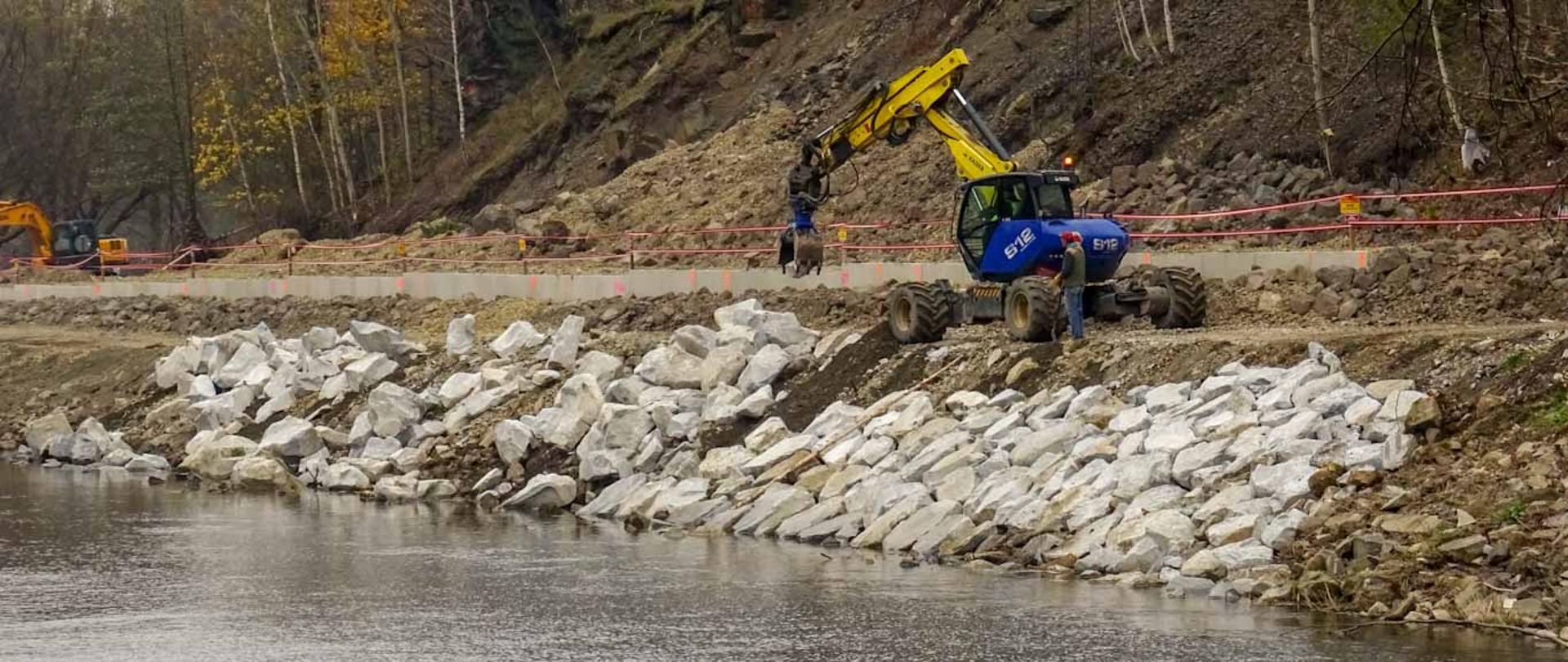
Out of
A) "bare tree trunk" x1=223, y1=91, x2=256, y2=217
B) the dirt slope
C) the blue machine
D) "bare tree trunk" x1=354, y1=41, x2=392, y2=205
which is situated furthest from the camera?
"bare tree trunk" x1=223, y1=91, x2=256, y2=217

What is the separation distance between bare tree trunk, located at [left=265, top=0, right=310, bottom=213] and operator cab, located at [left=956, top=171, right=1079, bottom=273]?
39.2m

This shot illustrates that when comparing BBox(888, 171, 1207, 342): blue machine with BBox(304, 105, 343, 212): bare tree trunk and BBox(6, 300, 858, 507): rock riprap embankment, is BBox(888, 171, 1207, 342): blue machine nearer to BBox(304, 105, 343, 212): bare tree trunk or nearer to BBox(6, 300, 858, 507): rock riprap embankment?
BBox(6, 300, 858, 507): rock riprap embankment

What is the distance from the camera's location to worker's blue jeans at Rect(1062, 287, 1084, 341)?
77.2 feet

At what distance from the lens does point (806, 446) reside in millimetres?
23109

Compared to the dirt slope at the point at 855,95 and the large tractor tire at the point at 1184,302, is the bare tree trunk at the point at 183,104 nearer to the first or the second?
the dirt slope at the point at 855,95

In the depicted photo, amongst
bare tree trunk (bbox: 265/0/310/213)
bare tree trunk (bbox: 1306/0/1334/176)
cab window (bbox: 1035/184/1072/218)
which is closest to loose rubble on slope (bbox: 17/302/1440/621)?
cab window (bbox: 1035/184/1072/218)

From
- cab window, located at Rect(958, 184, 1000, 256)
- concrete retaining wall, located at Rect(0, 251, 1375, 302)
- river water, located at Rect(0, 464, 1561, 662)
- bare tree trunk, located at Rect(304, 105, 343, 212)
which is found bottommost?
river water, located at Rect(0, 464, 1561, 662)

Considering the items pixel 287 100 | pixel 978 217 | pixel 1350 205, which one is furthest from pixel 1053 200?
pixel 287 100

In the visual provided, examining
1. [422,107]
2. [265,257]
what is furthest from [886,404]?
[422,107]

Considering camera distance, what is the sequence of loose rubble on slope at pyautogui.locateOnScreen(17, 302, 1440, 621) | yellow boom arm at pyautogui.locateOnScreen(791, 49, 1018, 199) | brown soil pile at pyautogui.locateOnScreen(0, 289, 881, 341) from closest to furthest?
loose rubble on slope at pyautogui.locateOnScreen(17, 302, 1440, 621), yellow boom arm at pyautogui.locateOnScreen(791, 49, 1018, 199), brown soil pile at pyautogui.locateOnScreen(0, 289, 881, 341)

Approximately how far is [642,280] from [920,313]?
10393mm

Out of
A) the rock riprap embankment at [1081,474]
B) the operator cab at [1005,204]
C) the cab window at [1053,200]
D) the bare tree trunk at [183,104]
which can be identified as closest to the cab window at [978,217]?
the operator cab at [1005,204]

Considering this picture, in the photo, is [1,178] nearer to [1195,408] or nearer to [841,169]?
[841,169]

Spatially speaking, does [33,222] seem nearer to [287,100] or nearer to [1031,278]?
[287,100]
